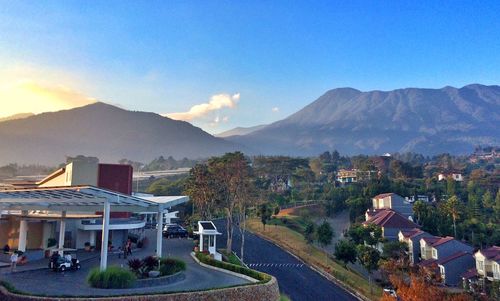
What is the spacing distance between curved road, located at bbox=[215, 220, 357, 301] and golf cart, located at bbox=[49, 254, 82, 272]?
1478 centimetres

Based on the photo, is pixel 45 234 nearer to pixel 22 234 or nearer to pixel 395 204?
pixel 22 234

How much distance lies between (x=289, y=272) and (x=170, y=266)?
56.3 feet

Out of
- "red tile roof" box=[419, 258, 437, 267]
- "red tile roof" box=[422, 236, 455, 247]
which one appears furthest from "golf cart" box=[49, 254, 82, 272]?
"red tile roof" box=[422, 236, 455, 247]

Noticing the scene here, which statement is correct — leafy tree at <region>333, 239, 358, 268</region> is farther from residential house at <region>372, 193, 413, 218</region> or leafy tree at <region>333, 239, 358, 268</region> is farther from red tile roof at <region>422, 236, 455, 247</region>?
residential house at <region>372, 193, 413, 218</region>

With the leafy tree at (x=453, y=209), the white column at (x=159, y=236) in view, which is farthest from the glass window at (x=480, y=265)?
the white column at (x=159, y=236)

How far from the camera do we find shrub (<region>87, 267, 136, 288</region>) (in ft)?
54.1

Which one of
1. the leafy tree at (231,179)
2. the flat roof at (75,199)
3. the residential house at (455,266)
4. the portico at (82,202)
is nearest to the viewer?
the flat roof at (75,199)

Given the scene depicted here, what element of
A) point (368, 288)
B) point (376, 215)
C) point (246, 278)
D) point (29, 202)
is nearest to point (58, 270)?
point (29, 202)

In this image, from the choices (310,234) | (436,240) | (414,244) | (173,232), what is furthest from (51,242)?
(436,240)

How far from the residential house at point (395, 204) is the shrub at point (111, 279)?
5096cm

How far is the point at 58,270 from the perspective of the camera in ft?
67.2

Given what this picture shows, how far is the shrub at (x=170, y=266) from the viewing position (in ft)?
63.4

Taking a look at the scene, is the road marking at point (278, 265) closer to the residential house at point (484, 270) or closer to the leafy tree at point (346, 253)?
the leafy tree at point (346, 253)

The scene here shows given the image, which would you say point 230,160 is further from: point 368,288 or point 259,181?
point 259,181
